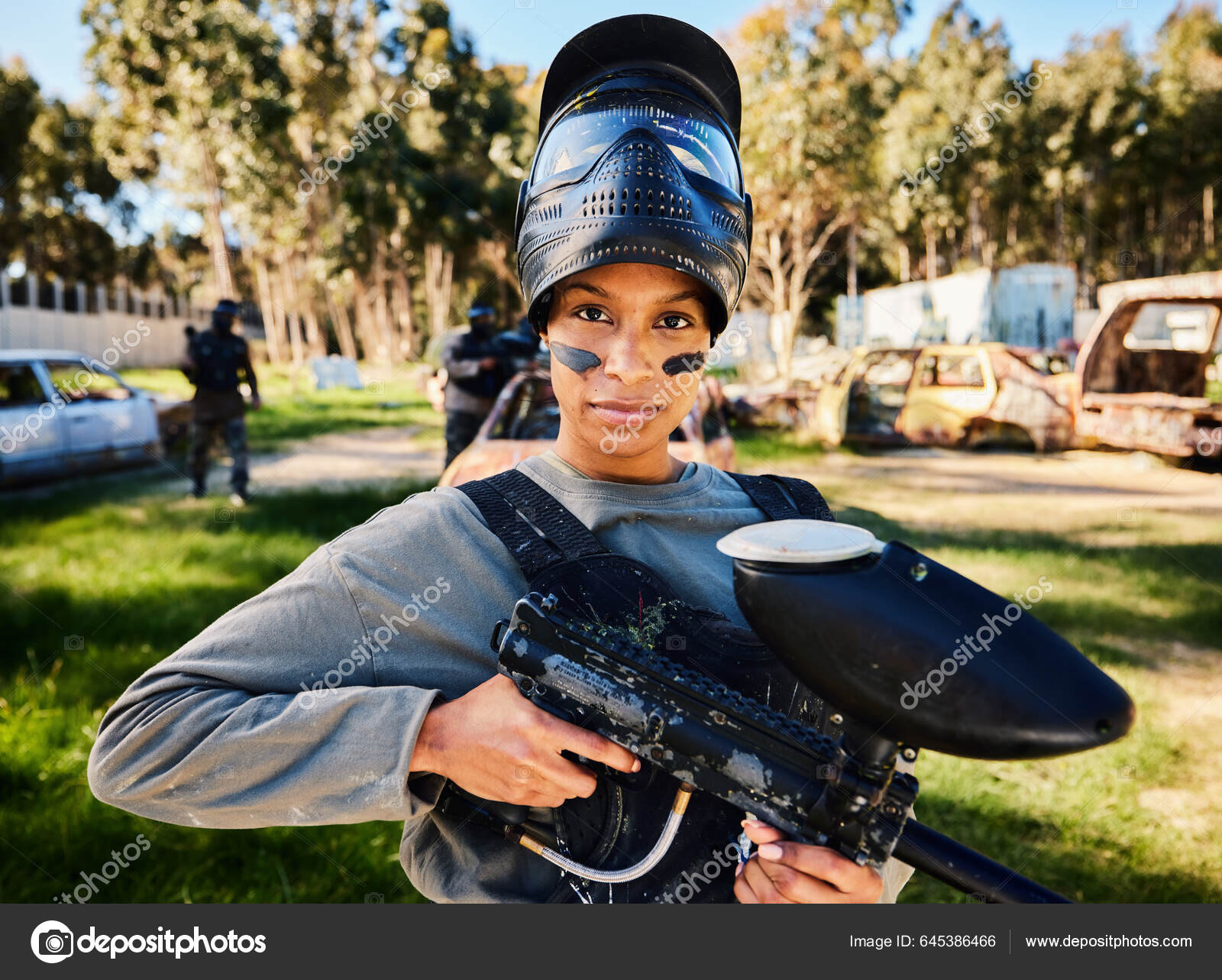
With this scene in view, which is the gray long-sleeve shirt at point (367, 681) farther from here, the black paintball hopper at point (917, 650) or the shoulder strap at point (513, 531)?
the black paintball hopper at point (917, 650)

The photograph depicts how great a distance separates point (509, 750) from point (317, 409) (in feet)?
65.7

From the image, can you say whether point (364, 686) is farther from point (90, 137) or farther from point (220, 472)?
point (90, 137)

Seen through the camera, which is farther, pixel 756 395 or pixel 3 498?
pixel 756 395

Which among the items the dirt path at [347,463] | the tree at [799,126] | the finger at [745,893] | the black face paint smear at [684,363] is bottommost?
the dirt path at [347,463]

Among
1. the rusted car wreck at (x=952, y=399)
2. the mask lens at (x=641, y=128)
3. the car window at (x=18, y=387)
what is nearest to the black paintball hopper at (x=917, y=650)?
the mask lens at (x=641, y=128)

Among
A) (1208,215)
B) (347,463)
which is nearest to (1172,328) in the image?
(347,463)

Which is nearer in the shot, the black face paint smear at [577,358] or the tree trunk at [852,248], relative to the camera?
the black face paint smear at [577,358]

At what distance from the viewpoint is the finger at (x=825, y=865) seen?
3.14 ft

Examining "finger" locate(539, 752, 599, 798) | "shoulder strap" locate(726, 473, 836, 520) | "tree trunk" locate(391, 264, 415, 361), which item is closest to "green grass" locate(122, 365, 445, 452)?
"tree trunk" locate(391, 264, 415, 361)

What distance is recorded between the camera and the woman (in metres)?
1.05

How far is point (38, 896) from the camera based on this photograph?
2926mm

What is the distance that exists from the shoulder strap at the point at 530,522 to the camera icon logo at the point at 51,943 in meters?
0.98

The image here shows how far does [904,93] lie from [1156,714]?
25.8 metres

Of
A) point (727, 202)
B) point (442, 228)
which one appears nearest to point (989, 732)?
point (727, 202)
